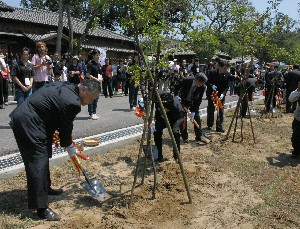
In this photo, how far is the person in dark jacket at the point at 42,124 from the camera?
12.9 ft

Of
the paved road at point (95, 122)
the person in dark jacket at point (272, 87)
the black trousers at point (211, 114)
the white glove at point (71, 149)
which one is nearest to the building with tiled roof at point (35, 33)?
the paved road at point (95, 122)

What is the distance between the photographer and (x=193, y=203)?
15.5 feet

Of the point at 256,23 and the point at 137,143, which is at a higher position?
the point at 256,23

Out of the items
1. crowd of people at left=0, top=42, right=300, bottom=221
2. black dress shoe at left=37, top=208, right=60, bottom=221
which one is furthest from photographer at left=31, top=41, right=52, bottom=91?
black dress shoe at left=37, top=208, right=60, bottom=221

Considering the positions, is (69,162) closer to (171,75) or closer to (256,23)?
(256,23)

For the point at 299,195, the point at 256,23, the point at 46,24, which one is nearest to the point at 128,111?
the point at 256,23

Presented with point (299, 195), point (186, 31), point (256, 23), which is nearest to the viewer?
point (186, 31)

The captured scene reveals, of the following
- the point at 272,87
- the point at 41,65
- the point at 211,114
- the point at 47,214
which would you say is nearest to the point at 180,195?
the point at 47,214

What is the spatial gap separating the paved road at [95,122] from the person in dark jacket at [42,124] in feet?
8.12

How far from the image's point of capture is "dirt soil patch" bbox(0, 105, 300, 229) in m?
4.14

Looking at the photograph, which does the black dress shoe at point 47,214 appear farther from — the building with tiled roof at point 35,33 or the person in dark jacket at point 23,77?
the building with tiled roof at point 35,33

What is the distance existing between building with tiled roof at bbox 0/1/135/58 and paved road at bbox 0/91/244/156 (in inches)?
387

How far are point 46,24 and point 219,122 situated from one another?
2003 cm

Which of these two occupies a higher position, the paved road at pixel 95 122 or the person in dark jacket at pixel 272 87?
the person in dark jacket at pixel 272 87
